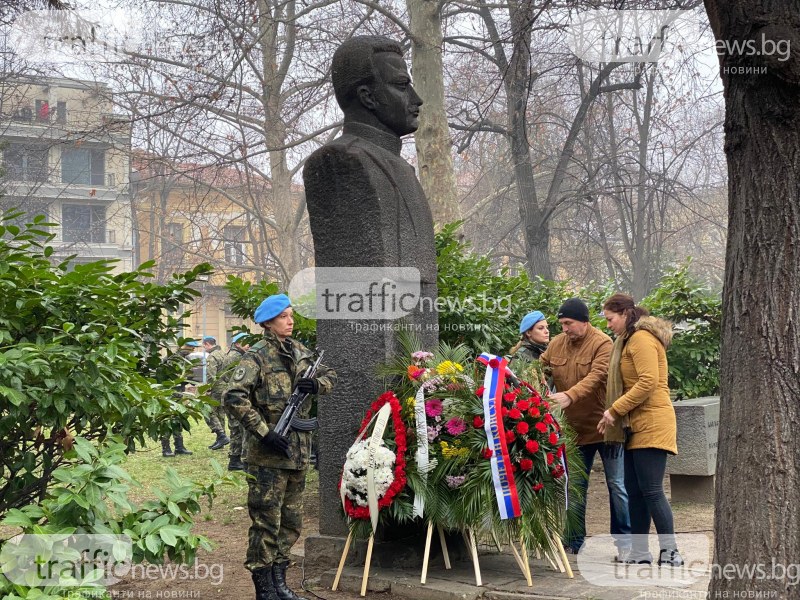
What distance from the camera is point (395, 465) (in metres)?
5.92

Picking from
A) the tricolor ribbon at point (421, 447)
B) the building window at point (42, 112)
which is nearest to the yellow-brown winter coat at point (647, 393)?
the tricolor ribbon at point (421, 447)

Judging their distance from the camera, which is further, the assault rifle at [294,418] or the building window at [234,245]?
the building window at [234,245]

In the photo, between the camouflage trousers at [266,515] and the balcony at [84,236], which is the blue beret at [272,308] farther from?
the balcony at [84,236]

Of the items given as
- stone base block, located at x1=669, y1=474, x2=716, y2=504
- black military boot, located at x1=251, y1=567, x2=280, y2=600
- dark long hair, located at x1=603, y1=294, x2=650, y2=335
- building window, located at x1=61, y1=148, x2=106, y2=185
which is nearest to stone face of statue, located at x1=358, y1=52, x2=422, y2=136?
dark long hair, located at x1=603, y1=294, x2=650, y2=335

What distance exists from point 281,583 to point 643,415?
8.99ft

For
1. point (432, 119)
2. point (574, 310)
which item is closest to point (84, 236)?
point (432, 119)

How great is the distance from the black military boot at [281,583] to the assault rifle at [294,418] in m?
0.86

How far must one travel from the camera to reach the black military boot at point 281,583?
5586 mm

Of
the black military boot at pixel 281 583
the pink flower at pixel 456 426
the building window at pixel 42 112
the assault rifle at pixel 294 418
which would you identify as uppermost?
the building window at pixel 42 112

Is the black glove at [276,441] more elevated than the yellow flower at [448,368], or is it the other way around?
the yellow flower at [448,368]

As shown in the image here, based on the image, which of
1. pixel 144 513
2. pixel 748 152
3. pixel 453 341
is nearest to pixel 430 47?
pixel 453 341

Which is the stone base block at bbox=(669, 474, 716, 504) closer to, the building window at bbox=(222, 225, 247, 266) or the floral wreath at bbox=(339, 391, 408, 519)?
the floral wreath at bbox=(339, 391, 408, 519)

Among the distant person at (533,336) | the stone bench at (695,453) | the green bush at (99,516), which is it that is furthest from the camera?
the stone bench at (695,453)

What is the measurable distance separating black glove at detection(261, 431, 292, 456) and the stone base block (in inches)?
228
